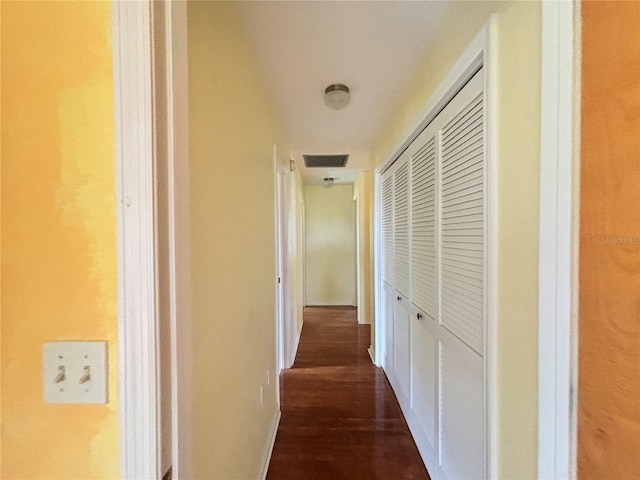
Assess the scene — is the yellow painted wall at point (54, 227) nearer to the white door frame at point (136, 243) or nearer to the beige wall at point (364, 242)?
the white door frame at point (136, 243)

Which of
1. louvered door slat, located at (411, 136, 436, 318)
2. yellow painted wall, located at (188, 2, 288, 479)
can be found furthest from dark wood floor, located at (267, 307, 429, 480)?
louvered door slat, located at (411, 136, 436, 318)

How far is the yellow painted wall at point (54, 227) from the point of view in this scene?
537mm

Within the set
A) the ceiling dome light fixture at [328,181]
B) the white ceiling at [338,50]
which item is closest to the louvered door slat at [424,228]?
the white ceiling at [338,50]

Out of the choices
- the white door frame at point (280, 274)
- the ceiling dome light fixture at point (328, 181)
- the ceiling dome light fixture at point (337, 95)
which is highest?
the ceiling dome light fixture at point (328, 181)

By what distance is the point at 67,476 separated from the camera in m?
0.55

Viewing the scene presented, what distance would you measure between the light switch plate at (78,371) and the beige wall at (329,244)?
5.19 meters

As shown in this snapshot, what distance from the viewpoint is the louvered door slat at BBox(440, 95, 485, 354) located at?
111 cm

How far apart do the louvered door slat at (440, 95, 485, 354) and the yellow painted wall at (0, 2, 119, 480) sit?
44.5 inches

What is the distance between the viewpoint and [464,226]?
1229 millimetres

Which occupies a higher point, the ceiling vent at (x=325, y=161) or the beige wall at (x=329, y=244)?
the ceiling vent at (x=325, y=161)

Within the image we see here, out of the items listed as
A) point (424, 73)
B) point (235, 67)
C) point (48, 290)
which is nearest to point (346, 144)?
point (424, 73)

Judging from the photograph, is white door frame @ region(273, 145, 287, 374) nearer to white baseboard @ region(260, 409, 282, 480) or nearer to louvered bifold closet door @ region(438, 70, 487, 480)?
white baseboard @ region(260, 409, 282, 480)

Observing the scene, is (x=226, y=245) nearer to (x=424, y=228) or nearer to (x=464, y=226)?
(x=464, y=226)

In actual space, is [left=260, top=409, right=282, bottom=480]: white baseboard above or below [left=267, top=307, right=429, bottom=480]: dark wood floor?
above
